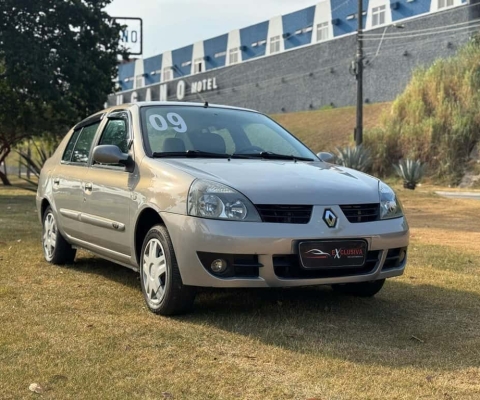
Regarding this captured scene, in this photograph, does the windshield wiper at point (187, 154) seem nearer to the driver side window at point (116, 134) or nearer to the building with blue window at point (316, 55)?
the driver side window at point (116, 134)

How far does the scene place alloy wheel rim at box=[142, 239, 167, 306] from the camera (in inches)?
183

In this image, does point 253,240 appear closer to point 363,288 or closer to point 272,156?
point 272,156

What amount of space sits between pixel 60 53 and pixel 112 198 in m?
15.7

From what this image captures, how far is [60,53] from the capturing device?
65.0 feet

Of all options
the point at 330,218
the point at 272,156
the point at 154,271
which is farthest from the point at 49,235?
the point at 330,218

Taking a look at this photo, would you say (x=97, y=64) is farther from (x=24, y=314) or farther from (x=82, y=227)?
(x=24, y=314)

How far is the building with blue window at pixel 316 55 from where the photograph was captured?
36.4 meters

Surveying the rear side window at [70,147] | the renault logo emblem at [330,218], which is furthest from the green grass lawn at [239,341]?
the rear side window at [70,147]

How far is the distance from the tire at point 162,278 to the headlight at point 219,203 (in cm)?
36

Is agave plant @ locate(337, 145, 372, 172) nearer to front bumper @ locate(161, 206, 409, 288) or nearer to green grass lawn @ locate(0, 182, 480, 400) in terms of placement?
green grass lawn @ locate(0, 182, 480, 400)

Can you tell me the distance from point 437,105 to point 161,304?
27247 millimetres

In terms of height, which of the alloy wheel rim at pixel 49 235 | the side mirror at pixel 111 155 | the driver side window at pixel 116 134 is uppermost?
the driver side window at pixel 116 134

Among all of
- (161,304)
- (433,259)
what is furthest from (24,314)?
(433,259)

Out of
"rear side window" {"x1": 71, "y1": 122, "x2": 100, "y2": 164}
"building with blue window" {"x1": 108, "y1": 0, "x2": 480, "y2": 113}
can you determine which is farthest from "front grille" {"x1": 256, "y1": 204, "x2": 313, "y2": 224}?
"building with blue window" {"x1": 108, "y1": 0, "x2": 480, "y2": 113}
